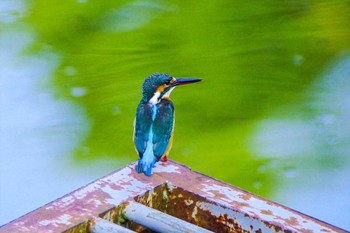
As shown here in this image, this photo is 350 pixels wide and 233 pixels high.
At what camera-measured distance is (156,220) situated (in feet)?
7.28

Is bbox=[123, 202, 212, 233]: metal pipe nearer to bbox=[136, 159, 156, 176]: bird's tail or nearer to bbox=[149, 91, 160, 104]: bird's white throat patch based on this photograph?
bbox=[136, 159, 156, 176]: bird's tail

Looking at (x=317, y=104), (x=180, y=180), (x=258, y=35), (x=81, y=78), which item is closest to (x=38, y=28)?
(x=81, y=78)

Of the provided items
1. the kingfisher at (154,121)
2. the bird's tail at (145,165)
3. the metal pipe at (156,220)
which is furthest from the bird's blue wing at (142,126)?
the metal pipe at (156,220)

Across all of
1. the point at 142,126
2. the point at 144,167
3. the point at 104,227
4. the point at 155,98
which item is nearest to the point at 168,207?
the point at 144,167

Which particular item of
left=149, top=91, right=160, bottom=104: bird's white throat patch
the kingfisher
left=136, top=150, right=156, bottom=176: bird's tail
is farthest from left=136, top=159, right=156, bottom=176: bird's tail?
left=149, top=91, right=160, bottom=104: bird's white throat patch

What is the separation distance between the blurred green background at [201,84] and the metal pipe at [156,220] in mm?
1572

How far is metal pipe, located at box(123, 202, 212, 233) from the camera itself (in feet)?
7.14

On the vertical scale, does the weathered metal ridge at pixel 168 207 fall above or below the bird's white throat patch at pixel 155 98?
below

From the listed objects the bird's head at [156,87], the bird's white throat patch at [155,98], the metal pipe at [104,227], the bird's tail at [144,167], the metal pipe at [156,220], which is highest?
the bird's head at [156,87]

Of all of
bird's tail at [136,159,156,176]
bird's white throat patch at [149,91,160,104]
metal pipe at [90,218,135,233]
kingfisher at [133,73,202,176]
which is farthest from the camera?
bird's white throat patch at [149,91,160,104]

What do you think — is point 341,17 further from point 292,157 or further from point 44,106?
point 44,106

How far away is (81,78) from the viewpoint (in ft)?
14.1

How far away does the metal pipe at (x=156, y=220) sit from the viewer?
85.7 inches

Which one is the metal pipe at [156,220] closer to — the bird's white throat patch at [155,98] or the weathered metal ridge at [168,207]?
the weathered metal ridge at [168,207]
